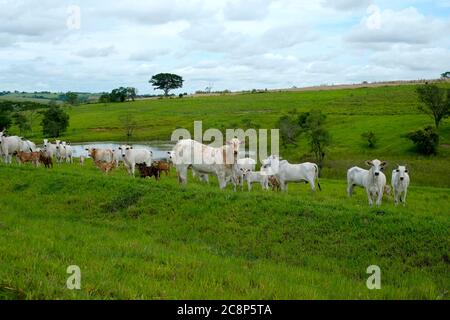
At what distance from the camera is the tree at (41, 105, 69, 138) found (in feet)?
297

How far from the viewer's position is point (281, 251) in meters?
12.3


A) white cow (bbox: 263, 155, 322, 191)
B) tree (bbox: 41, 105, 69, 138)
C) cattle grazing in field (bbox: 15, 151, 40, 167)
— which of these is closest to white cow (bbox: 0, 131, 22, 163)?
cattle grazing in field (bbox: 15, 151, 40, 167)

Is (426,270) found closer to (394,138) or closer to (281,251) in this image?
(281,251)

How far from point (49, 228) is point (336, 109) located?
79698 mm

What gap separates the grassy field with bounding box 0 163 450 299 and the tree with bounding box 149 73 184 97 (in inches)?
5775

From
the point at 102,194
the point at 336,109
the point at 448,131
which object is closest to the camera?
the point at 102,194

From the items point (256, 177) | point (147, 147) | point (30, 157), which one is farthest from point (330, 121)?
point (30, 157)

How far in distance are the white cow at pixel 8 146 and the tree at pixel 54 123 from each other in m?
60.7

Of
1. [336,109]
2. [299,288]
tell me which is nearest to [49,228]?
[299,288]

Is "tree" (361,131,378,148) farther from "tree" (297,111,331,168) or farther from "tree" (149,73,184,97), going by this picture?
"tree" (149,73,184,97)

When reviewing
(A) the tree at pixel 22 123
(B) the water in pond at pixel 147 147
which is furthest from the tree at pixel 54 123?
(B) the water in pond at pixel 147 147

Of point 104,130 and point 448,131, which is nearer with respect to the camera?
point 448,131

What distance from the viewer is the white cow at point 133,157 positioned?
27.3m

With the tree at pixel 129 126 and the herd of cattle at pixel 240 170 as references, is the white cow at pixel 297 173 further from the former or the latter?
the tree at pixel 129 126
